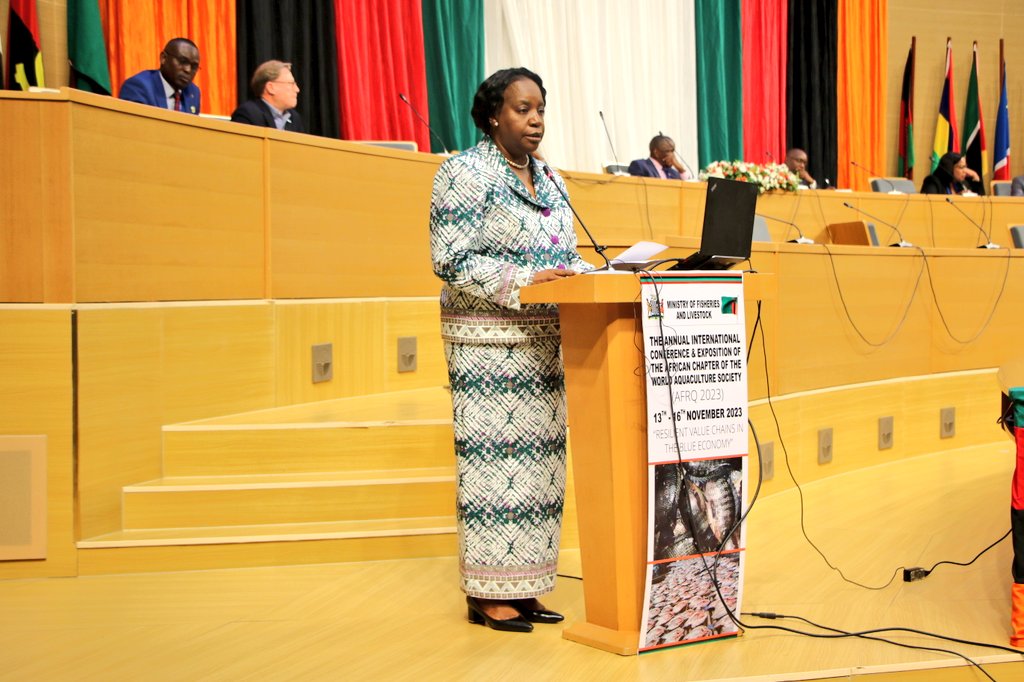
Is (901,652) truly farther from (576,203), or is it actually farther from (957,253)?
(576,203)

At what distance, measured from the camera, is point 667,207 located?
6.60 m

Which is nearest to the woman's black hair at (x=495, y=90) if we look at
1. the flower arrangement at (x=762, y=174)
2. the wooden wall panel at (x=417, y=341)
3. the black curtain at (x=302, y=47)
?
the wooden wall panel at (x=417, y=341)

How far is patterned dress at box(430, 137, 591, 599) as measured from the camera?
2.44 m

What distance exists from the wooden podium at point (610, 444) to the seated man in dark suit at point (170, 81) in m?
3.45

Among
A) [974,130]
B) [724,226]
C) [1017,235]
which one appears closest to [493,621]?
[724,226]

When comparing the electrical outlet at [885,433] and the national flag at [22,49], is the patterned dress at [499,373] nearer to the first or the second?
the electrical outlet at [885,433]

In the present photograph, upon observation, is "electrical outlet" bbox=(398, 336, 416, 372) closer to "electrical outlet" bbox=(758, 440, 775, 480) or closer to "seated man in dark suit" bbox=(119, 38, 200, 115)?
"electrical outlet" bbox=(758, 440, 775, 480)

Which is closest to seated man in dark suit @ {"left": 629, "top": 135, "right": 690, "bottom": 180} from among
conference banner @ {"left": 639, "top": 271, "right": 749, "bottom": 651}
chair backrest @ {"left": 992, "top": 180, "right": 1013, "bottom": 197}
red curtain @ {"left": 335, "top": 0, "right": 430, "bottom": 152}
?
red curtain @ {"left": 335, "top": 0, "right": 430, "bottom": 152}

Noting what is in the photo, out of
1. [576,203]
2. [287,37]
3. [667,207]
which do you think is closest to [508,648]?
[576,203]

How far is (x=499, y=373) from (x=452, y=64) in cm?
564

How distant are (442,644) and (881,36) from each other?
31.5ft

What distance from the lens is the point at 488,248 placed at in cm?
247

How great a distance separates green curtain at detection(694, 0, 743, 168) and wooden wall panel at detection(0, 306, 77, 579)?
7152mm

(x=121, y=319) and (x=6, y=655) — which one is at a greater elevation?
(x=121, y=319)
